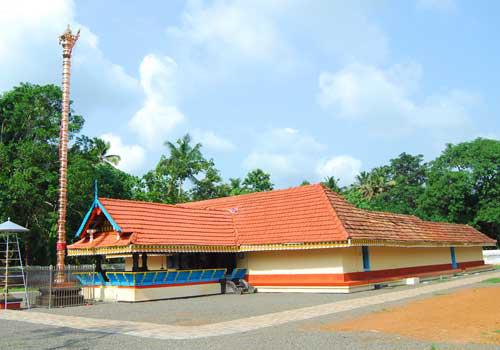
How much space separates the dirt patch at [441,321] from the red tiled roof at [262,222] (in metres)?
6.03

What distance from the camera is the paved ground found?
29.0 ft

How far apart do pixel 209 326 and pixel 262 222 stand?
39.7ft

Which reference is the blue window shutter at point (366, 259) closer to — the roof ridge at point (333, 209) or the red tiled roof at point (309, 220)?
the red tiled roof at point (309, 220)

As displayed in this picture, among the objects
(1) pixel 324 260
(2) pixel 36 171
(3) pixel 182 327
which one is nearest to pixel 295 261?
(1) pixel 324 260

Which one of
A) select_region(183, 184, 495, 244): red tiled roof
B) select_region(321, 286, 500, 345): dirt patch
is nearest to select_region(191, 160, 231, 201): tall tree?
select_region(183, 184, 495, 244): red tiled roof

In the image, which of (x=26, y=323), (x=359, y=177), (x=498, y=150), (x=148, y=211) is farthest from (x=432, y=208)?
(x=26, y=323)

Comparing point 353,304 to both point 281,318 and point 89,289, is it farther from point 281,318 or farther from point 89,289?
point 89,289

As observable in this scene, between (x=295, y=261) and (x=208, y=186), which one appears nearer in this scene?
(x=295, y=261)

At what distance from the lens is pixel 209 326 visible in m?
11.3

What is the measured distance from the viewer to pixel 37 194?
30875mm

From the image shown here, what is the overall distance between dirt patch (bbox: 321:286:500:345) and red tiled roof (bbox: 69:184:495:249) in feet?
19.8

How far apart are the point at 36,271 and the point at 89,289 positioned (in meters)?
2.32

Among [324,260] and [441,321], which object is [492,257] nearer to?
[324,260]

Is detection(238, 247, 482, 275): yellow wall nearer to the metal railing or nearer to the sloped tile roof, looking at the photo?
the sloped tile roof
